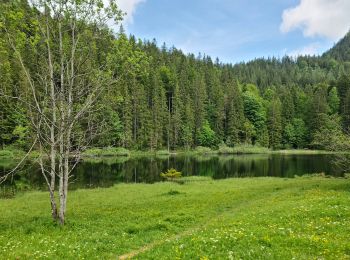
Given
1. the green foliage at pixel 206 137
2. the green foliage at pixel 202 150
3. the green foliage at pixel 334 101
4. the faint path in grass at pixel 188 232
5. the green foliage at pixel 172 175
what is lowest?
the green foliage at pixel 172 175

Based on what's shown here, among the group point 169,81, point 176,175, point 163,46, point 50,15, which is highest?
point 163,46

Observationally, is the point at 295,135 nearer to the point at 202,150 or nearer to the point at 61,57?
the point at 202,150

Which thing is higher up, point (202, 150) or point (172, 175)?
point (202, 150)

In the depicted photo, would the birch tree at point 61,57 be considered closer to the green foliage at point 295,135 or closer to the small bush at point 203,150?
the small bush at point 203,150

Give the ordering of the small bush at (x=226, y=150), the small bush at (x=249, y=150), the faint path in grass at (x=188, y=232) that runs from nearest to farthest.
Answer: the faint path in grass at (x=188, y=232) < the small bush at (x=226, y=150) < the small bush at (x=249, y=150)

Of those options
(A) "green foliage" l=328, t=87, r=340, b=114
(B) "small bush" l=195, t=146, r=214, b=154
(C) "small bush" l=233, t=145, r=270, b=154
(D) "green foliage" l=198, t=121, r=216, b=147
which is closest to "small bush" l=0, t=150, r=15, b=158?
(B) "small bush" l=195, t=146, r=214, b=154

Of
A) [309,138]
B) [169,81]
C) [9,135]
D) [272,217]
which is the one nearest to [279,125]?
[309,138]

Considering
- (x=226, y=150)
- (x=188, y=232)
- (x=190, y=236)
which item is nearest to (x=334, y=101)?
(x=226, y=150)

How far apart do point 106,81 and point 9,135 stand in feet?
237

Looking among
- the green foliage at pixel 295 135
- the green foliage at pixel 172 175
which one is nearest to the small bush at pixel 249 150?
the green foliage at pixel 295 135

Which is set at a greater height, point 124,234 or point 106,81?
point 106,81

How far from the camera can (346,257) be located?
9391 millimetres

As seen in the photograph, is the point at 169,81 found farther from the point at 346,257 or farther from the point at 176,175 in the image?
the point at 346,257

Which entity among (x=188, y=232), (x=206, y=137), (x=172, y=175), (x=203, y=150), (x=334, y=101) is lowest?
(x=172, y=175)
